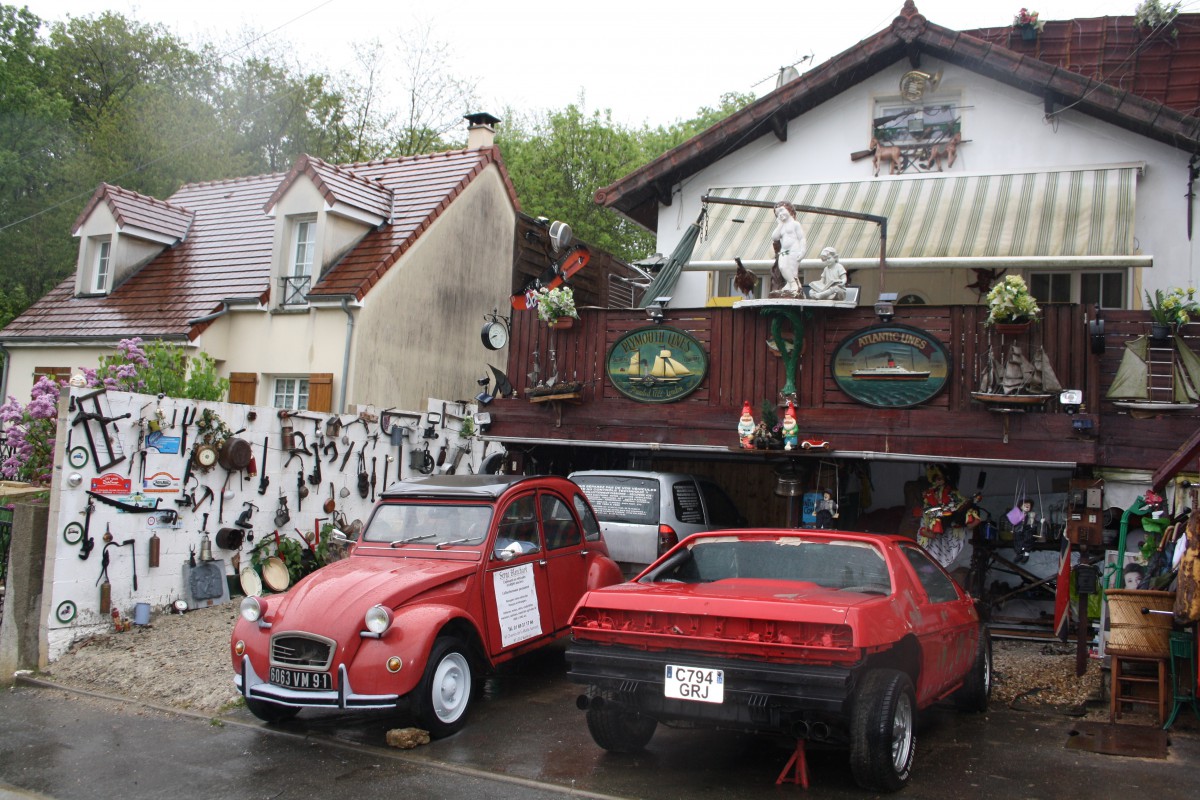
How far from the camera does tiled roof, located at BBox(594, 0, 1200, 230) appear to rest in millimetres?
11469

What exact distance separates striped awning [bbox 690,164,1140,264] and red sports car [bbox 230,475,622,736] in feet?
16.7

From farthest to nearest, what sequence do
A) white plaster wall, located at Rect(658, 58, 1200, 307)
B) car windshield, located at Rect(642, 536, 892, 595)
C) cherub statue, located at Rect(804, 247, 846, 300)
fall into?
1. white plaster wall, located at Rect(658, 58, 1200, 307)
2. cherub statue, located at Rect(804, 247, 846, 300)
3. car windshield, located at Rect(642, 536, 892, 595)

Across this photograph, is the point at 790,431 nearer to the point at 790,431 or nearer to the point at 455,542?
the point at 790,431

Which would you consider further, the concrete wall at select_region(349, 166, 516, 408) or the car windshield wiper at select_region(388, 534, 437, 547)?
the concrete wall at select_region(349, 166, 516, 408)

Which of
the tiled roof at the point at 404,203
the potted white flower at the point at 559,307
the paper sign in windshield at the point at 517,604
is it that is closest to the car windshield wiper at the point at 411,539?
the paper sign in windshield at the point at 517,604

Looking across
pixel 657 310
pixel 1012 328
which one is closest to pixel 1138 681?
pixel 1012 328

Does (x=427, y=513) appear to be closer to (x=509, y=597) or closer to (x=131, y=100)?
(x=509, y=597)

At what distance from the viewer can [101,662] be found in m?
8.70

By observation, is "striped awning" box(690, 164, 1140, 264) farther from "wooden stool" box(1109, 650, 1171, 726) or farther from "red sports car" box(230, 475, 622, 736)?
"red sports car" box(230, 475, 622, 736)

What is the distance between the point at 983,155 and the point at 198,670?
1097 centimetres

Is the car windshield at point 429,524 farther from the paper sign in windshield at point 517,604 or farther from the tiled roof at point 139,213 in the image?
the tiled roof at point 139,213

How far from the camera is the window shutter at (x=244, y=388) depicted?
15.7m

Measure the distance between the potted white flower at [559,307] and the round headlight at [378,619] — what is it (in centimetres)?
576

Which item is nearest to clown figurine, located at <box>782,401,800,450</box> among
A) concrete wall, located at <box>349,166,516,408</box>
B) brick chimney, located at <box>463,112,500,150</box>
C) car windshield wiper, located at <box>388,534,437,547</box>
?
car windshield wiper, located at <box>388,534,437,547</box>
